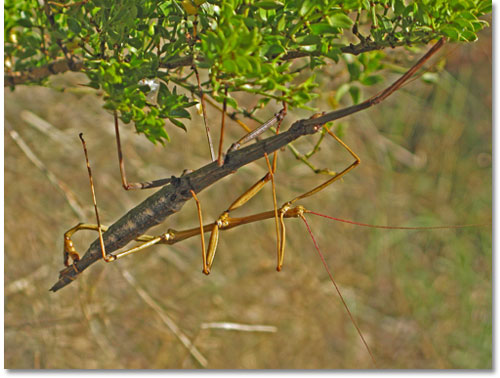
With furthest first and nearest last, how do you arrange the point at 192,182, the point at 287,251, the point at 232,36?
1. the point at 287,251
2. the point at 192,182
3. the point at 232,36

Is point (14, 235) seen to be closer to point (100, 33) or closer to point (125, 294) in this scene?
point (125, 294)

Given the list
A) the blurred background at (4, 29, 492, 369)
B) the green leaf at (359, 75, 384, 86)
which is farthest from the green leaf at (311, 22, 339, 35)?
the blurred background at (4, 29, 492, 369)

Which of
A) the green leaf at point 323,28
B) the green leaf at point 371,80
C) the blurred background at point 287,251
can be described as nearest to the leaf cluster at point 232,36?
the green leaf at point 323,28

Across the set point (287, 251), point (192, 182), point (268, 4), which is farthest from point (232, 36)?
point (287, 251)

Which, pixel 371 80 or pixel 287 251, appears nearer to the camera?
pixel 371 80

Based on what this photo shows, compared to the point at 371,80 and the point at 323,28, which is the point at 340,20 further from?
the point at 371,80

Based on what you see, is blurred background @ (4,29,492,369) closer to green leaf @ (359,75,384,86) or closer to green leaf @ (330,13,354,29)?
green leaf @ (359,75,384,86)
